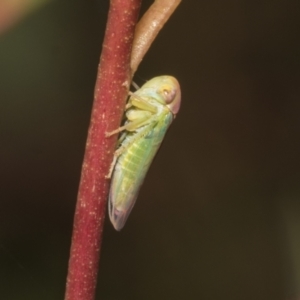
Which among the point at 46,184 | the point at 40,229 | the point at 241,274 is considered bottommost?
the point at 40,229

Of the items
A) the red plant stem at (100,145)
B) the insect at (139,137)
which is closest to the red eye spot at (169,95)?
the insect at (139,137)

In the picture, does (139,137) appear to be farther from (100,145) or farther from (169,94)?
(100,145)

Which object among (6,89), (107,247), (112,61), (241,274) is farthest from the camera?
(241,274)

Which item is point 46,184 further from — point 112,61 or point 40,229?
point 112,61

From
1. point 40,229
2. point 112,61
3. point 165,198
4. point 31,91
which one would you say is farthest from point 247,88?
point 112,61

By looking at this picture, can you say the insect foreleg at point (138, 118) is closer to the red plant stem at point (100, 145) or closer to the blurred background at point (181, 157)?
the red plant stem at point (100, 145)
